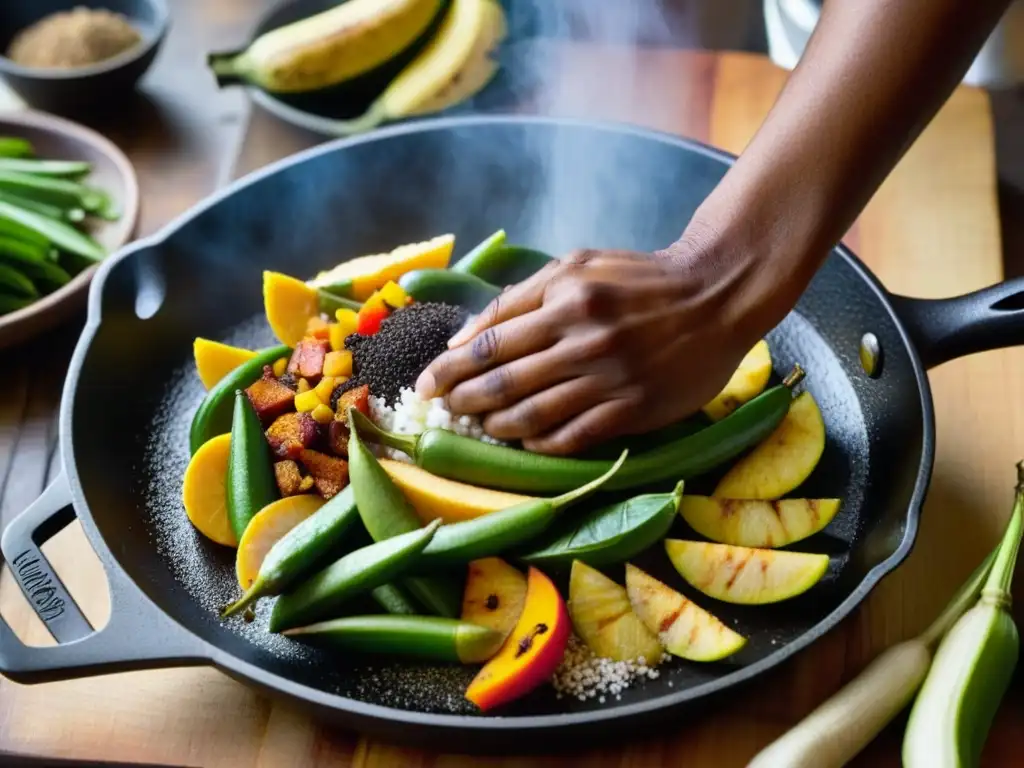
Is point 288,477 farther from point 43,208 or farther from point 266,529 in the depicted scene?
point 43,208

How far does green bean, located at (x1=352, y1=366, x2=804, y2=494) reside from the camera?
4.09 feet

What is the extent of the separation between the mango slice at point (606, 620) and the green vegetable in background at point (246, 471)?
0.39 m

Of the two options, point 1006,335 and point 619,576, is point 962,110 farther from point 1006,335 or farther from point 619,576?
point 619,576

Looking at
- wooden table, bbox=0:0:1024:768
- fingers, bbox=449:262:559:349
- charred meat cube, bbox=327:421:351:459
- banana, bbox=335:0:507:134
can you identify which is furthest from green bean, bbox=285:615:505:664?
banana, bbox=335:0:507:134

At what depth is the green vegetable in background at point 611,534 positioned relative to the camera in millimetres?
1169

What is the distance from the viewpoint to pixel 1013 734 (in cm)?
118

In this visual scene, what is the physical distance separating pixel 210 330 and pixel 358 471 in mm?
519

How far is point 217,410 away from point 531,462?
43cm

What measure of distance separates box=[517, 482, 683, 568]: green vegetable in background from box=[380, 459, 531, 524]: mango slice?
0.06 metres

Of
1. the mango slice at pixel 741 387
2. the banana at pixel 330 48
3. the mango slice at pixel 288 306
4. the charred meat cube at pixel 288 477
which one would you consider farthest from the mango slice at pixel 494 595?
the banana at pixel 330 48

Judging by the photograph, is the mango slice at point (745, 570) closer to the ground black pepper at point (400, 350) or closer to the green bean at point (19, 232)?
the ground black pepper at point (400, 350)

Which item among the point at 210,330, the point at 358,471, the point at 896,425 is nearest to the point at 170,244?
the point at 210,330

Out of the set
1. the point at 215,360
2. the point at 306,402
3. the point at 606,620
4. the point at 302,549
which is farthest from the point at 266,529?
the point at 606,620

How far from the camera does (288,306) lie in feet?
4.76
